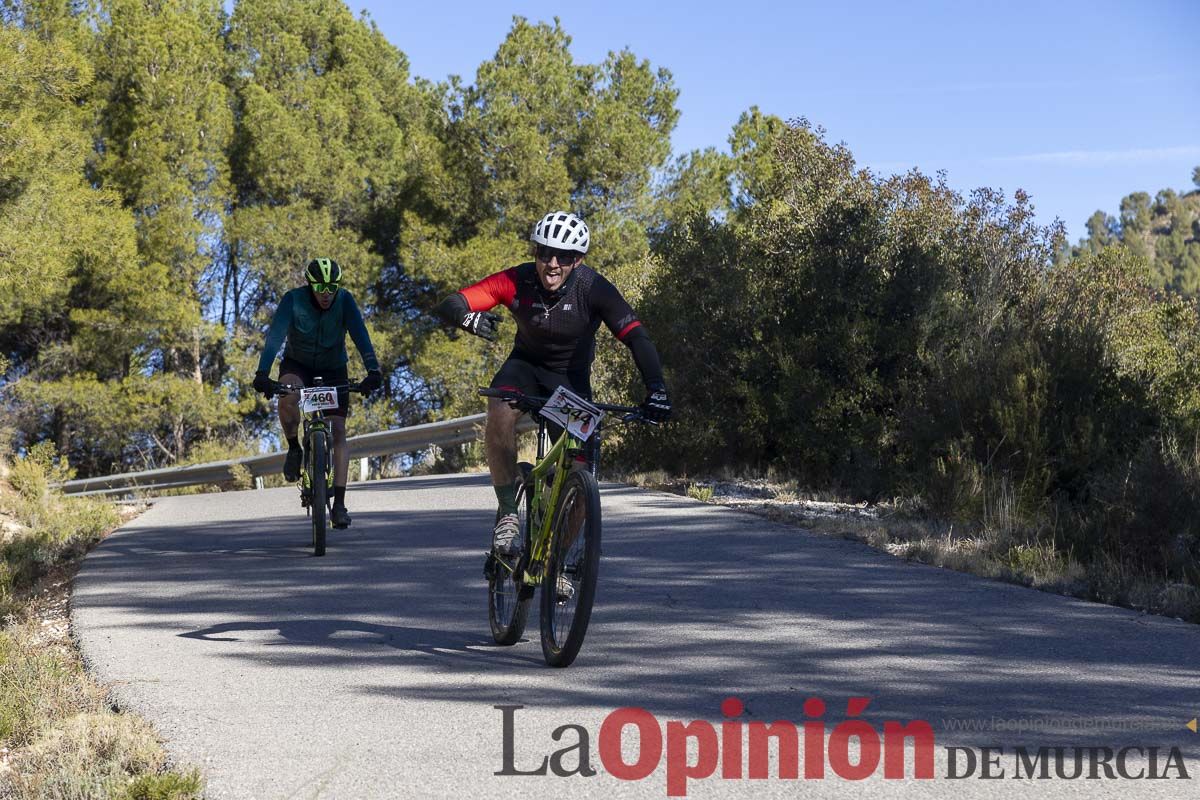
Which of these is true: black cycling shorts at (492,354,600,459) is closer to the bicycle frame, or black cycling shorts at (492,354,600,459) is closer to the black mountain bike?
the bicycle frame

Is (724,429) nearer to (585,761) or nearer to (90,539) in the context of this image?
(90,539)

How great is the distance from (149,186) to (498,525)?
28694 mm

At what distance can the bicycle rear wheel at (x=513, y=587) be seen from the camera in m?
6.45

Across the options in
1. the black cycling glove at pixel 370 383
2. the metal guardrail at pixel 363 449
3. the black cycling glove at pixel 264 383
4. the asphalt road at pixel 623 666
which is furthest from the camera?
the metal guardrail at pixel 363 449

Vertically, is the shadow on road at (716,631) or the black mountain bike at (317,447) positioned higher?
the black mountain bike at (317,447)

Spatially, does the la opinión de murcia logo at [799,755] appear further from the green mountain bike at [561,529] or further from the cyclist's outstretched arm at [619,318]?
the cyclist's outstretched arm at [619,318]

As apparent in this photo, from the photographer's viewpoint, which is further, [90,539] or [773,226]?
[773,226]

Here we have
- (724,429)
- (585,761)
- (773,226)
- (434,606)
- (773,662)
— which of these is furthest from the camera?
(773,226)

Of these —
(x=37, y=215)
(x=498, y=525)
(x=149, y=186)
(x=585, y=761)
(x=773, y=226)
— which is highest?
(x=149, y=186)

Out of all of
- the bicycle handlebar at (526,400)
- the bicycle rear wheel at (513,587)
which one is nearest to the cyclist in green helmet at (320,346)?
the bicycle rear wheel at (513,587)

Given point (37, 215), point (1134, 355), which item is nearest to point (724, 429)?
point (1134, 355)

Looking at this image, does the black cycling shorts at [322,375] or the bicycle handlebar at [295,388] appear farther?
the black cycling shorts at [322,375]

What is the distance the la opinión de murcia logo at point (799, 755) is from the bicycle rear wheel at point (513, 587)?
4.46ft

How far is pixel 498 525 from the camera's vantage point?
261 inches
